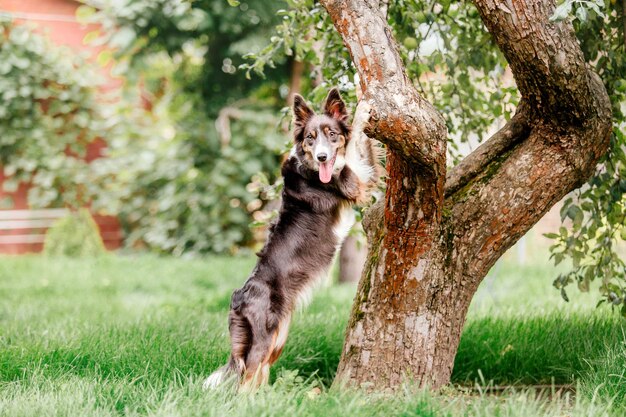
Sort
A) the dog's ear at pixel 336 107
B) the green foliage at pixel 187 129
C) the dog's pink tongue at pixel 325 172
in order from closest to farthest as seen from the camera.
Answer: the dog's pink tongue at pixel 325 172 < the dog's ear at pixel 336 107 < the green foliage at pixel 187 129

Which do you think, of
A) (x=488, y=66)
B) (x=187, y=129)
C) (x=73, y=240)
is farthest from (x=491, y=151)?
(x=73, y=240)

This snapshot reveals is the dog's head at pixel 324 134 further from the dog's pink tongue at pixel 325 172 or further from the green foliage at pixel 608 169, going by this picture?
the green foliage at pixel 608 169

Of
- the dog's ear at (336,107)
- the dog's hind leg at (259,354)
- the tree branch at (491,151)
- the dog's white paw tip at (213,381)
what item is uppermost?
the dog's ear at (336,107)

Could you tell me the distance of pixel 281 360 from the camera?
13.3 feet

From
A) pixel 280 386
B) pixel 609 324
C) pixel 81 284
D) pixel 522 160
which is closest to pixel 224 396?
pixel 280 386

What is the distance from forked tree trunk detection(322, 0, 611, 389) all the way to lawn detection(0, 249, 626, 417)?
259 mm

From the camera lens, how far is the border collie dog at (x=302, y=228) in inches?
136

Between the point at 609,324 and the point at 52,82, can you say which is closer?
the point at 609,324

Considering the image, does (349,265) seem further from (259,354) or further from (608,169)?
(259,354)

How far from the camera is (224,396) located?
118 inches

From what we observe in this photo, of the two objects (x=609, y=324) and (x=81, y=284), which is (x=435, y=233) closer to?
(x=609, y=324)

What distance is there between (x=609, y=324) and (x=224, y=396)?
2607mm

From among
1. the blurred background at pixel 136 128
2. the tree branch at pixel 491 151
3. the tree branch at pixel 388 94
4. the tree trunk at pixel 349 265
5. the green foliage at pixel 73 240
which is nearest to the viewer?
the tree branch at pixel 388 94

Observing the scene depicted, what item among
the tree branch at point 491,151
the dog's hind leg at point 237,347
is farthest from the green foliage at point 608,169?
the dog's hind leg at point 237,347
